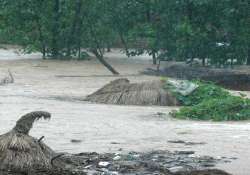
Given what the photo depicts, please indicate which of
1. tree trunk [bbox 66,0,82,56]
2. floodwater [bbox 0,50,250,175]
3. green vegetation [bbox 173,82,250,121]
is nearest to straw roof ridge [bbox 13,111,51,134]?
floodwater [bbox 0,50,250,175]

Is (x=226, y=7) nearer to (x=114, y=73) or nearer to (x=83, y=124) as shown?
(x=114, y=73)

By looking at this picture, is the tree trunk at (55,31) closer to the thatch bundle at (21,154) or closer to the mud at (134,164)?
the mud at (134,164)

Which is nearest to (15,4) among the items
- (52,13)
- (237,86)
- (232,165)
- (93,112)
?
(52,13)

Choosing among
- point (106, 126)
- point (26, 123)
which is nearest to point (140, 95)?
point (106, 126)

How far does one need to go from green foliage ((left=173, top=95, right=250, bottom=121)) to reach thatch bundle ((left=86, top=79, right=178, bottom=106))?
7.66 ft

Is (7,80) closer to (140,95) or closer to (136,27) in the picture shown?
(140,95)

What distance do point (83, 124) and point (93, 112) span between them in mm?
2046

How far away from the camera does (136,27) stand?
96.3 feet

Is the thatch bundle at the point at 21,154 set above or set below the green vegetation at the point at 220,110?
above

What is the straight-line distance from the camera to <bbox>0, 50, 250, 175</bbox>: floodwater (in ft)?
36.4

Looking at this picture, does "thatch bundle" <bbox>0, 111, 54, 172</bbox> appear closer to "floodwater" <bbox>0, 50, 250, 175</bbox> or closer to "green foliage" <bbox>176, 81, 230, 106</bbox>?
"floodwater" <bbox>0, 50, 250, 175</bbox>

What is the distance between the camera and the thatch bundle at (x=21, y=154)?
8.48 m

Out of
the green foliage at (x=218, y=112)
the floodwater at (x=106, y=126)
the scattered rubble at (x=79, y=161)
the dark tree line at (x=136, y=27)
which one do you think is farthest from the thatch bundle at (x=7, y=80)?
the scattered rubble at (x=79, y=161)

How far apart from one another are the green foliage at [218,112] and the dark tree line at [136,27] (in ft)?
35.9
